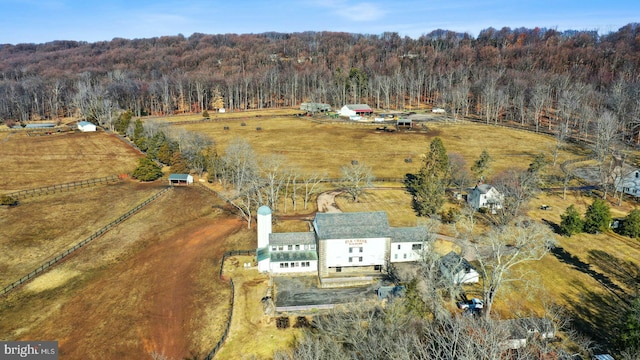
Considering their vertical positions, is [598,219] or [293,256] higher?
[598,219]

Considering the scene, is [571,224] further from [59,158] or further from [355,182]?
[59,158]

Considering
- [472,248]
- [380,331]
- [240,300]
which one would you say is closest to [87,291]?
[240,300]

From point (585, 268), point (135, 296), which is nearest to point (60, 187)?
point (135, 296)

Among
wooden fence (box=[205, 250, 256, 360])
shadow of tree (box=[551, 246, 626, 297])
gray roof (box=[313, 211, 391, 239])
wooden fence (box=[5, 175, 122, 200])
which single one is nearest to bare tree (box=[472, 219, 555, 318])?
shadow of tree (box=[551, 246, 626, 297])

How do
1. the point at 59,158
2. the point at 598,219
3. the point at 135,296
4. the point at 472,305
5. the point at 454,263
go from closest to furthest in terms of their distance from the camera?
the point at 472,305, the point at 135,296, the point at 454,263, the point at 598,219, the point at 59,158

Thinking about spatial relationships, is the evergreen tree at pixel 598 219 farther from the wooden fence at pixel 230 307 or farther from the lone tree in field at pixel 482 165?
the wooden fence at pixel 230 307

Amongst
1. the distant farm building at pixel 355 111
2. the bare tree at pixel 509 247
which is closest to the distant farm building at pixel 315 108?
the distant farm building at pixel 355 111
